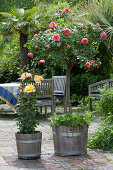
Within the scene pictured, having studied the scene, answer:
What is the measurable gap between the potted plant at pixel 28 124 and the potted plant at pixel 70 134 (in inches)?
11.2

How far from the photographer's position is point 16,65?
13.0 m

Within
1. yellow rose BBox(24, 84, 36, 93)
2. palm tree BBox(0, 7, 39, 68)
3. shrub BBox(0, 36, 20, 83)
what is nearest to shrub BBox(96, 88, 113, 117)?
yellow rose BBox(24, 84, 36, 93)

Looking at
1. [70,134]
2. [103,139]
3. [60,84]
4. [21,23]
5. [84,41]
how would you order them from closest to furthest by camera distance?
[70,134] → [103,139] → [84,41] → [60,84] → [21,23]

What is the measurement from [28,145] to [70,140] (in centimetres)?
57

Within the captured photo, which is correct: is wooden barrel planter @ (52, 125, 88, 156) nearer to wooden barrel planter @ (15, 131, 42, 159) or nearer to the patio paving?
the patio paving

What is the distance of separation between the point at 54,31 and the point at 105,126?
2.96 meters

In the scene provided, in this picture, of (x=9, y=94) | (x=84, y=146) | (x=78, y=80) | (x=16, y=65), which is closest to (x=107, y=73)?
(x=78, y=80)

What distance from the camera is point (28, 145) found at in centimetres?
454

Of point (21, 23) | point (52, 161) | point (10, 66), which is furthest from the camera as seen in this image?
point (10, 66)

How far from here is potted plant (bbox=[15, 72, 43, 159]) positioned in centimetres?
454

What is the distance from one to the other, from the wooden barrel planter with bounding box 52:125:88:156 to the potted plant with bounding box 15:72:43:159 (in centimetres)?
29

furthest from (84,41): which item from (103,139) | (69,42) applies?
(103,139)

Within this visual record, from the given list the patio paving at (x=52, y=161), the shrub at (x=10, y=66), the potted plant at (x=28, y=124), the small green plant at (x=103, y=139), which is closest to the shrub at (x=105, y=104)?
the small green plant at (x=103, y=139)

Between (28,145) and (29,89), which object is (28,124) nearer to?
(28,145)
